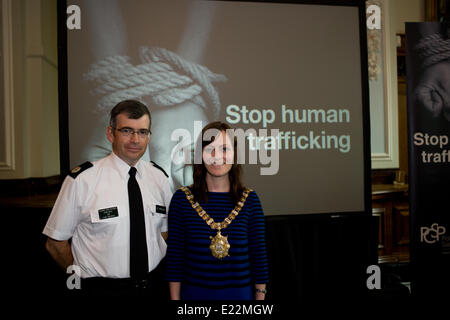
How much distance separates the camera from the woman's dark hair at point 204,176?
5.22 ft

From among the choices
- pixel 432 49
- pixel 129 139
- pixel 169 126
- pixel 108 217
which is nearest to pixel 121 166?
pixel 129 139

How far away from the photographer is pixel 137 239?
1.69 m

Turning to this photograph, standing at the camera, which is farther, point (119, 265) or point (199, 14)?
point (199, 14)

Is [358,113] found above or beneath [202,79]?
beneath

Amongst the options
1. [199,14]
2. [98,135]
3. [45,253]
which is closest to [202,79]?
[199,14]

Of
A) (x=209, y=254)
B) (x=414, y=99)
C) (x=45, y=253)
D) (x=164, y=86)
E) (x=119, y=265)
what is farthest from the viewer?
(x=414, y=99)

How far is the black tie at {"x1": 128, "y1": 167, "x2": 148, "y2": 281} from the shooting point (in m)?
1.68

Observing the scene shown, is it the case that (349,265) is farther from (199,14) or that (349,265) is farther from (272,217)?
(199,14)

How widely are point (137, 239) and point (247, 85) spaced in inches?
59.2

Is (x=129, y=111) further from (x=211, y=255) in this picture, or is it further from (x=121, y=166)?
(x=211, y=255)

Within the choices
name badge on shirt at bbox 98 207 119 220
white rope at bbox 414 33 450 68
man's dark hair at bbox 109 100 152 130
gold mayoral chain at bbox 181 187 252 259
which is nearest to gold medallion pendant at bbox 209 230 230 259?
gold mayoral chain at bbox 181 187 252 259

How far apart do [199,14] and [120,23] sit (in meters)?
0.62

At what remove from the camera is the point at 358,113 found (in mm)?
2762

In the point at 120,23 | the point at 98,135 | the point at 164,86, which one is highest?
the point at 120,23
